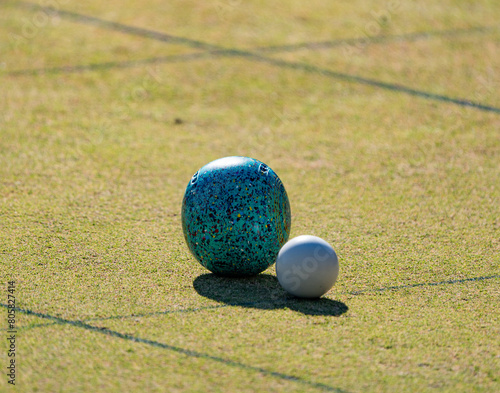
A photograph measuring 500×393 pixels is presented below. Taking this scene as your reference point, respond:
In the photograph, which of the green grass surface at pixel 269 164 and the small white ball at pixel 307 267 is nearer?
the green grass surface at pixel 269 164

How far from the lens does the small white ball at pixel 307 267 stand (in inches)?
204

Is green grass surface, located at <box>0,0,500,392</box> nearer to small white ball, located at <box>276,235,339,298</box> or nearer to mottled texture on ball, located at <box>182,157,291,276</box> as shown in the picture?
small white ball, located at <box>276,235,339,298</box>

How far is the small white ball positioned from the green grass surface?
157 mm

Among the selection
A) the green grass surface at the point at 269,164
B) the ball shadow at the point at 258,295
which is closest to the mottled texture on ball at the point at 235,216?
the ball shadow at the point at 258,295

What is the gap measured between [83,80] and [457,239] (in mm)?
7429

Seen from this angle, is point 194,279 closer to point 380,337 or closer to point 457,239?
point 380,337

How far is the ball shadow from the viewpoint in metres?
5.27

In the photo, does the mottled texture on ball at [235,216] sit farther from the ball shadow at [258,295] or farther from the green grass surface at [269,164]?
the green grass surface at [269,164]

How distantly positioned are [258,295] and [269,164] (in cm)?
379

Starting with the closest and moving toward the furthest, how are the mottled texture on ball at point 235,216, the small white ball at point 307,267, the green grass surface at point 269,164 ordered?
the green grass surface at point 269,164 < the small white ball at point 307,267 < the mottled texture on ball at point 235,216

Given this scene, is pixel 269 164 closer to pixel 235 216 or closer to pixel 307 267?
pixel 235 216

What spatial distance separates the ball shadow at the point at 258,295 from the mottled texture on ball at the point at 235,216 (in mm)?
117

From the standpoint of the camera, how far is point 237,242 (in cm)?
549

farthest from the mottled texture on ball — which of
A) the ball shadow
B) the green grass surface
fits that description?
the green grass surface
